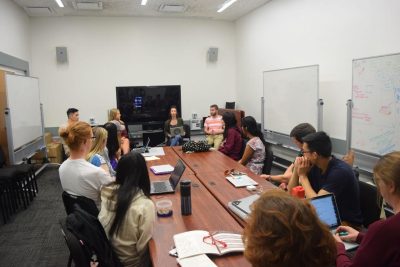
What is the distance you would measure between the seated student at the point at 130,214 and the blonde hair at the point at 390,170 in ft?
3.81

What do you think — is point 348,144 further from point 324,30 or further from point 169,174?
point 169,174

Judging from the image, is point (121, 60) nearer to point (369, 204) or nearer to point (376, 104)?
point (376, 104)

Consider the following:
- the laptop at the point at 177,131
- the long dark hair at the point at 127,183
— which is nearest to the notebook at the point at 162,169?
the long dark hair at the point at 127,183

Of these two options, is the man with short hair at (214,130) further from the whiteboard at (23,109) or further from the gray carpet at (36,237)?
the whiteboard at (23,109)

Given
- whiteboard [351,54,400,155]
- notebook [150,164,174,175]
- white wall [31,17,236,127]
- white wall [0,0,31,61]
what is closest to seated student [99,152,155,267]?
notebook [150,164,174,175]

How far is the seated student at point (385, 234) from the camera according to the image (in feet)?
3.86

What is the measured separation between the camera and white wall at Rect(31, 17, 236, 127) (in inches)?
262

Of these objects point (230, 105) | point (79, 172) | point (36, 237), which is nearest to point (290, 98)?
point (230, 105)

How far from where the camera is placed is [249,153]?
145 inches

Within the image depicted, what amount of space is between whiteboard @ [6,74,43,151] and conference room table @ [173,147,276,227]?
234cm

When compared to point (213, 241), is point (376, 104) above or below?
above

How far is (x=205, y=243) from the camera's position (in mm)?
1674

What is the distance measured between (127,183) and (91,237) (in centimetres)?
35

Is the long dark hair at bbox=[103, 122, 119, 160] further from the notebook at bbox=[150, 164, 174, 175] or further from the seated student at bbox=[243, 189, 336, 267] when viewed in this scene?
the seated student at bbox=[243, 189, 336, 267]
